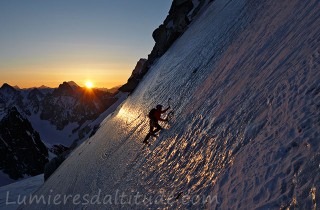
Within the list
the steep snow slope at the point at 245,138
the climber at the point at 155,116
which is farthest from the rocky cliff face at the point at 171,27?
the climber at the point at 155,116

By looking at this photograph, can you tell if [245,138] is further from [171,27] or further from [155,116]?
[171,27]

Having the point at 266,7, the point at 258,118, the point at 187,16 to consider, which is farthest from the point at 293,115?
the point at 187,16

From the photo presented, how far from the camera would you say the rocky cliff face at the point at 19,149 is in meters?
136

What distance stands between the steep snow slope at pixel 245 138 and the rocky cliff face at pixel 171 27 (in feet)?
81.6

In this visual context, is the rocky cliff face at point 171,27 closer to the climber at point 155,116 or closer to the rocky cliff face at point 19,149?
the climber at point 155,116

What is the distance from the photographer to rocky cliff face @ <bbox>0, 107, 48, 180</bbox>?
135625mm

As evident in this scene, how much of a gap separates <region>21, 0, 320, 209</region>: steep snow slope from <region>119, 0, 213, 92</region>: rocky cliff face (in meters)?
24.9

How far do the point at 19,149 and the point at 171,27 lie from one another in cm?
12470

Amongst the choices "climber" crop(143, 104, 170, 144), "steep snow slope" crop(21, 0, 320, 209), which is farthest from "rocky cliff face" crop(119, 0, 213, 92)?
"climber" crop(143, 104, 170, 144)

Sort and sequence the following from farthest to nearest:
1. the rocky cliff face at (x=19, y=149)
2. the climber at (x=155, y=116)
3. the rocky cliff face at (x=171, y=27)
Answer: the rocky cliff face at (x=19, y=149)
the rocky cliff face at (x=171, y=27)
the climber at (x=155, y=116)

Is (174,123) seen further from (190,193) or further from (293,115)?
(293,115)

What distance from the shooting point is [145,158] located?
11680 millimetres

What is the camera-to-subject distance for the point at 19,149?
141000mm

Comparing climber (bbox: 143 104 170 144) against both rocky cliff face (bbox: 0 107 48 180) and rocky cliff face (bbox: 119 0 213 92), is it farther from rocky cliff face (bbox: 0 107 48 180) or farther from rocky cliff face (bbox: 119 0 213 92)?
rocky cliff face (bbox: 0 107 48 180)
